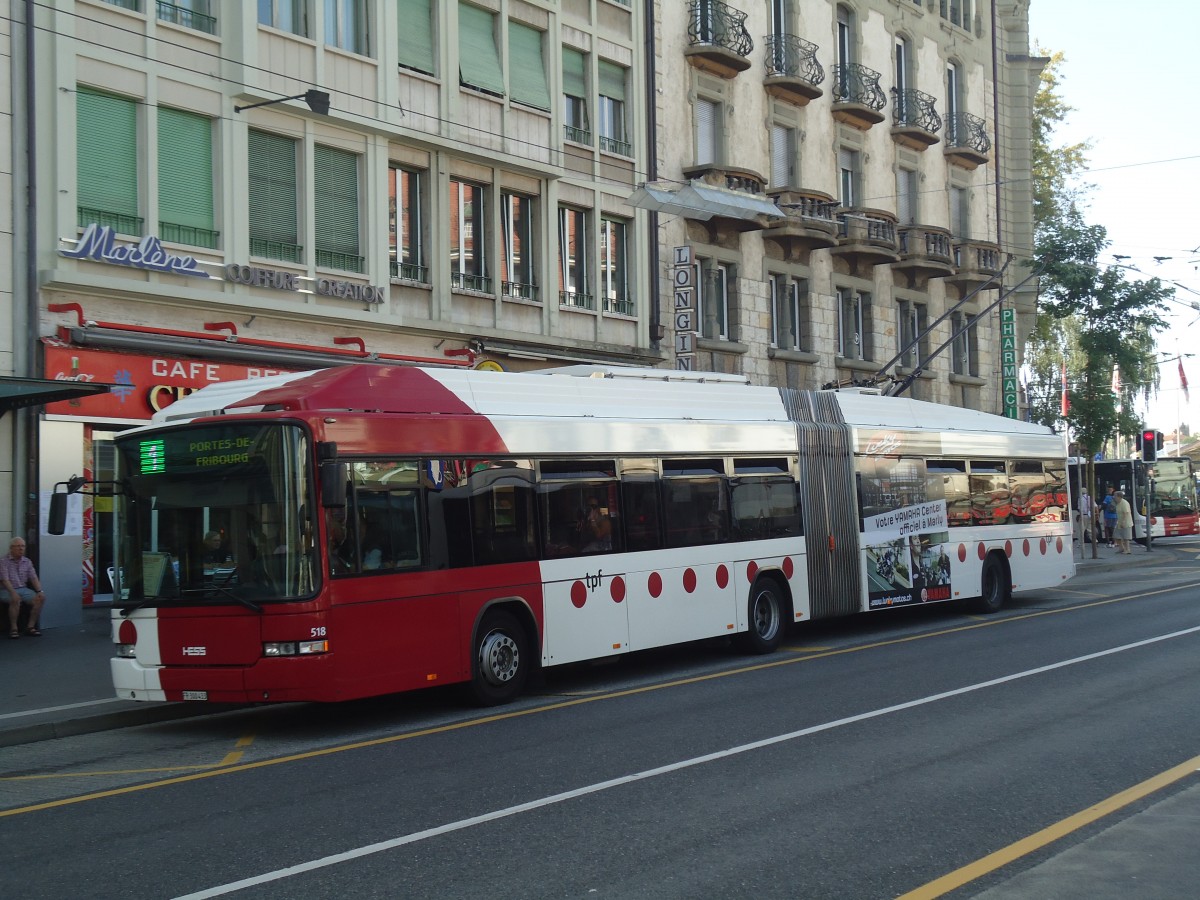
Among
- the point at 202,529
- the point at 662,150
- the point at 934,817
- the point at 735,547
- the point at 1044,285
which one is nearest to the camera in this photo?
the point at 934,817

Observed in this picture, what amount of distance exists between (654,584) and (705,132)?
1880 cm

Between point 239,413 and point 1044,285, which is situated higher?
point 1044,285

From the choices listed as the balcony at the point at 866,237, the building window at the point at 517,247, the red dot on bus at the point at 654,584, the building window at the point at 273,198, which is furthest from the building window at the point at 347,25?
the balcony at the point at 866,237

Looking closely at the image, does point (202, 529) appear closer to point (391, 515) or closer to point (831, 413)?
point (391, 515)

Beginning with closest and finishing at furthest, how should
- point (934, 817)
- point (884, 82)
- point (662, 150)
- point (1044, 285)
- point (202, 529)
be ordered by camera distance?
point (934, 817) → point (202, 529) → point (662, 150) → point (884, 82) → point (1044, 285)

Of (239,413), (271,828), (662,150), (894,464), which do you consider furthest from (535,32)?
(271,828)

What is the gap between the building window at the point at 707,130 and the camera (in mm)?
31922

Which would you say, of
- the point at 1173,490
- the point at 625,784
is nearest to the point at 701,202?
the point at 625,784

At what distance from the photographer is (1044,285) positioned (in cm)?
4600

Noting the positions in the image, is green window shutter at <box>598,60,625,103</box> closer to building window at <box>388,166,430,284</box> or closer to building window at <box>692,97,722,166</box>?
building window at <box>692,97,722,166</box>

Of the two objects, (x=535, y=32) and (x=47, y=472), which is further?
(x=535, y=32)

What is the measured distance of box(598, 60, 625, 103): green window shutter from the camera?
1152 inches

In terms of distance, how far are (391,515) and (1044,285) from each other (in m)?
37.5

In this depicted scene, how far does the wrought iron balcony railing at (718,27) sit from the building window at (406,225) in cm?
950
